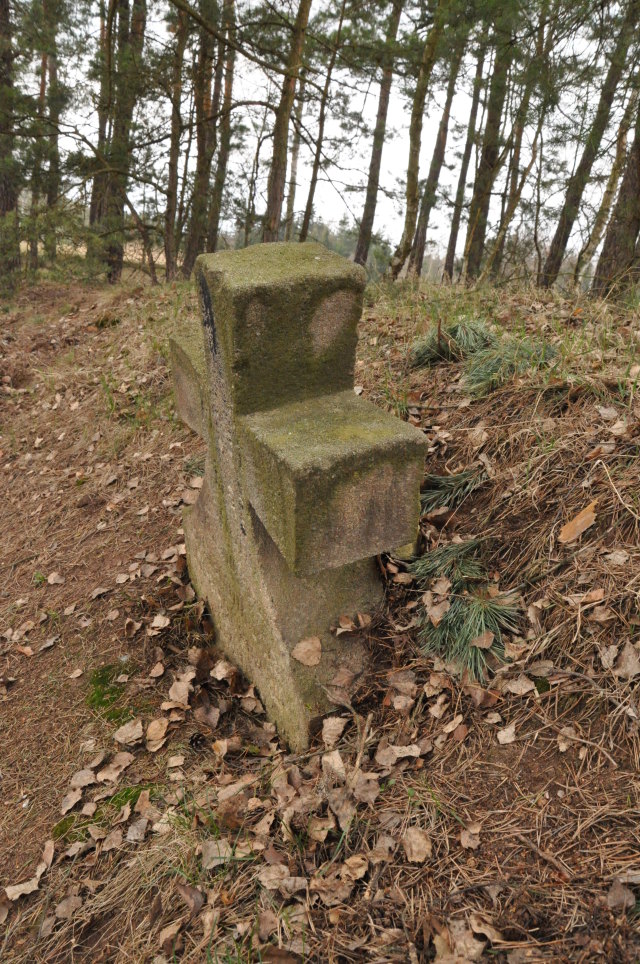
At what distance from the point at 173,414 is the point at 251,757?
296 cm

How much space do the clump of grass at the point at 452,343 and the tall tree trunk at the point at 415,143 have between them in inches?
140

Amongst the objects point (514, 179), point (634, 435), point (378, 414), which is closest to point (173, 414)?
point (378, 414)

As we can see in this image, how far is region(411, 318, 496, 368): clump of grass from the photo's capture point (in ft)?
10.6

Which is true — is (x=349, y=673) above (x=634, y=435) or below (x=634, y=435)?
below

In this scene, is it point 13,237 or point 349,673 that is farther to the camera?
point 13,237

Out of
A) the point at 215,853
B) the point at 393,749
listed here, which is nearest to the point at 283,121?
the point at 393,749

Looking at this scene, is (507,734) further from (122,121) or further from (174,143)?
(174,143)

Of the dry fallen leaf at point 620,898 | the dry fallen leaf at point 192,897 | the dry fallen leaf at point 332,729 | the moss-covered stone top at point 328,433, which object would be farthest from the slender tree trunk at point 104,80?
the dry fallen leaf at point 620,898

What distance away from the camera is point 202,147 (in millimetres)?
9109

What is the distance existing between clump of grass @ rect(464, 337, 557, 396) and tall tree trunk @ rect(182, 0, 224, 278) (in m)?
6.36

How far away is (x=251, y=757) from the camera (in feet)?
7.70

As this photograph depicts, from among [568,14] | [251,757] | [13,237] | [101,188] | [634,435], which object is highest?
[568,14]

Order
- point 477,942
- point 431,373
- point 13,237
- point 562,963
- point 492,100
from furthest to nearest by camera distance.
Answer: point 492,100 → point 13,237 → point 431,373 → point 477,942 → point 562,963

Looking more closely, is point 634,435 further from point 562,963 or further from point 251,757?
point 251,757
